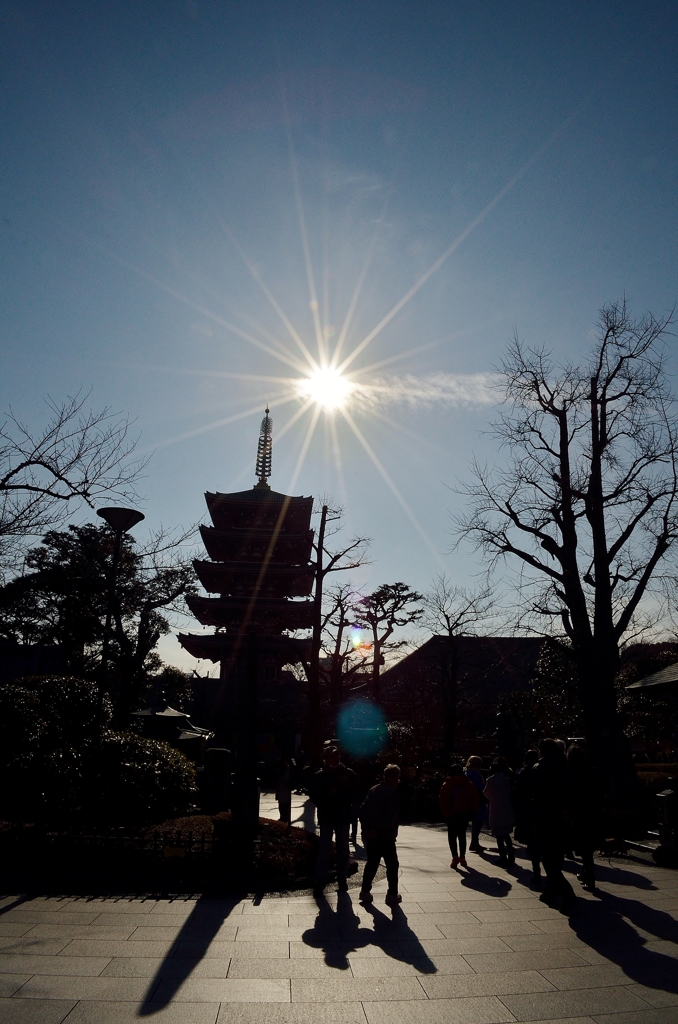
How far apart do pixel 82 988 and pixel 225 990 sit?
3.20 ft

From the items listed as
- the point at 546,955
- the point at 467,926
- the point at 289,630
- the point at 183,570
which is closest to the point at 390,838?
the point at 467,926

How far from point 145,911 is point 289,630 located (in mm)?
34589

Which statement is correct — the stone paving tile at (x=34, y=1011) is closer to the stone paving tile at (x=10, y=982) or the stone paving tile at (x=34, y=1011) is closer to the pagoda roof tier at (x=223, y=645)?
the stone paving tile at (x=10, y=982)

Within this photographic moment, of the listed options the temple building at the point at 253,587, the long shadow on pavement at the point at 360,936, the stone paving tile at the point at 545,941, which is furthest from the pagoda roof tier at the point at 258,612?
the stone paving tile at the point at 545,941

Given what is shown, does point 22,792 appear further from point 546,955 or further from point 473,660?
point 473,660

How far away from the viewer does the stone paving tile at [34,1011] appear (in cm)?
385

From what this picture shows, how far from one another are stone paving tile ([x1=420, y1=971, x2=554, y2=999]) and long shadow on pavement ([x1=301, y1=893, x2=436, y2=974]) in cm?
23

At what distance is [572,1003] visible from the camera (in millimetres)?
4266

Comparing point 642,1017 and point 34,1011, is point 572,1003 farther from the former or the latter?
point 34,1011

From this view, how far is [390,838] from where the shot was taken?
6730 millimetres

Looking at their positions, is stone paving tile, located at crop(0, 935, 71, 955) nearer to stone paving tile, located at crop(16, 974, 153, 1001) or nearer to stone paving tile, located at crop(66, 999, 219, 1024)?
stone paving tile, located at crop(16, 974, 153, 1001)

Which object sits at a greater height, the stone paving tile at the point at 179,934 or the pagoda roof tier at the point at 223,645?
the pagoda roof tier at the point at 223,645

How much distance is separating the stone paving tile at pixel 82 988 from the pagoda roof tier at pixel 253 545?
35.8 meters

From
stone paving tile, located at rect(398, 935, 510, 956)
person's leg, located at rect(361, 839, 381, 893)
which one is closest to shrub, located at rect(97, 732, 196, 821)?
person's leg, located at rect(361, 839, 381, 893)
